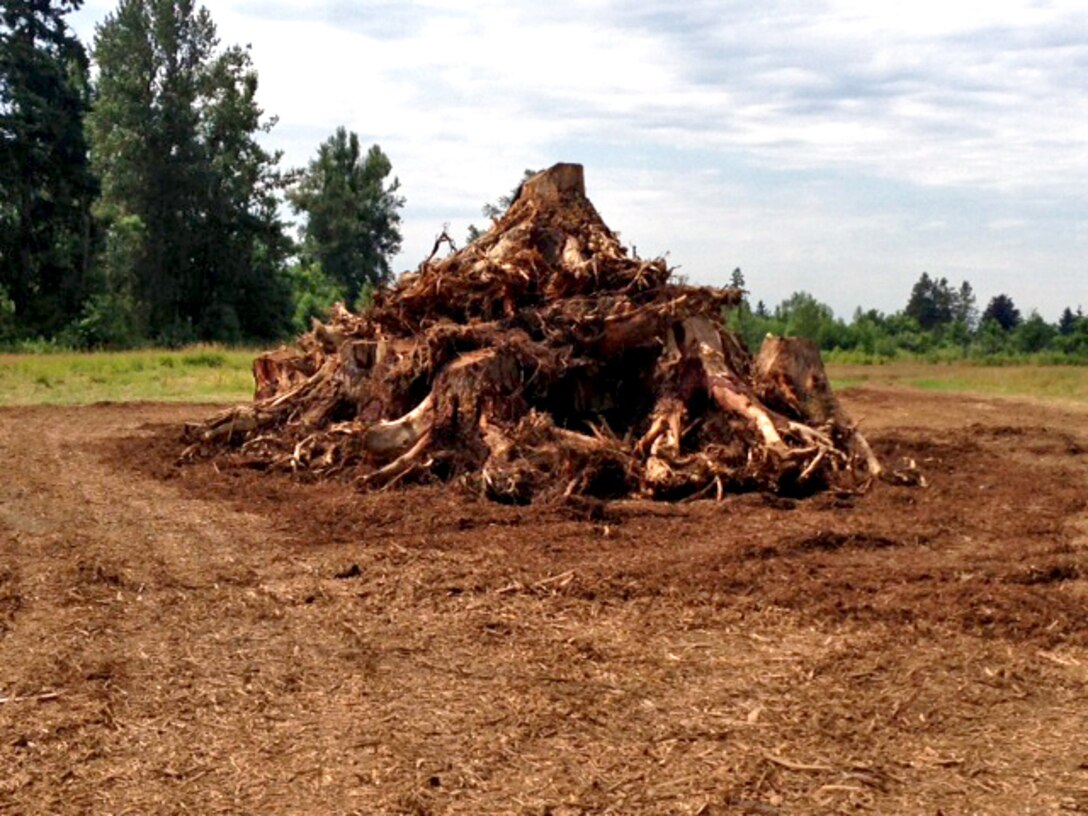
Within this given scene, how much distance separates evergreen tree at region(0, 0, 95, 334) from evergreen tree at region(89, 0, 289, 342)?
1519 millimetres

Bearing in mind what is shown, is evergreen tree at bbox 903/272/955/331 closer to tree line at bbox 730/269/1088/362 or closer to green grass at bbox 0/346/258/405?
tree line at bbox 730/269/1088/362

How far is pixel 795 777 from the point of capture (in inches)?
147

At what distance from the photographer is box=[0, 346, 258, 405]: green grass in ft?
58.9

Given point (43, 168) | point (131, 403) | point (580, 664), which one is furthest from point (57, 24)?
point (580, 664)

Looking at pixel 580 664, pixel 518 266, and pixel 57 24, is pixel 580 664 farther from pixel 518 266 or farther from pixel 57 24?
pixel 57 24

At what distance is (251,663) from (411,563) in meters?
1.74

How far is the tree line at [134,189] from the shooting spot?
3659cm

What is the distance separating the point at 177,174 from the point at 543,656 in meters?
34.9

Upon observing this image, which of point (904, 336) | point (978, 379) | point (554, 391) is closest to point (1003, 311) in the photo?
point (904, 336)

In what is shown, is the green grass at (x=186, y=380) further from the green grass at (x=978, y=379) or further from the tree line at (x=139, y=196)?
the tree line at (x=139, y=196)

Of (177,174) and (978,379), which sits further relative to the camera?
(177,174)

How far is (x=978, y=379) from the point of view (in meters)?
24.5

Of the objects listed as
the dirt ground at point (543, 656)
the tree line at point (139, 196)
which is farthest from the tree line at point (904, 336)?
the dirt ground at point (543, 656)

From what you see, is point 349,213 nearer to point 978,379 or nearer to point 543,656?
point 978,379
